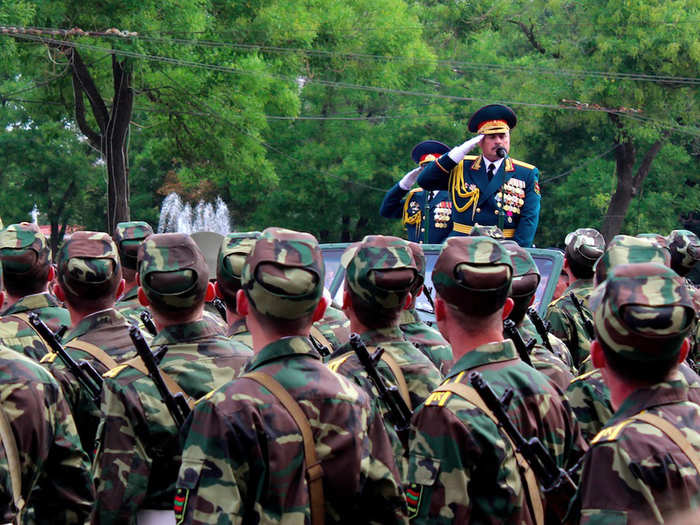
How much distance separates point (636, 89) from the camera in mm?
26281

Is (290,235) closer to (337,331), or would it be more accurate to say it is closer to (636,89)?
(337,331)

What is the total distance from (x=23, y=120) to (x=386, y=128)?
11.0 metres

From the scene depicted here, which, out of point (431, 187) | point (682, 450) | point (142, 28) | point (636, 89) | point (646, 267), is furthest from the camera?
point (636, 89)

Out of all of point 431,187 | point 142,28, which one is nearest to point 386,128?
point 142,28

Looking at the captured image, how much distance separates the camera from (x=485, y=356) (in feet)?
11.4

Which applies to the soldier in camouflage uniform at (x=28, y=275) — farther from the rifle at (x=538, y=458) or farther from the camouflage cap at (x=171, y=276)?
the rifle at (x=538, y=458)

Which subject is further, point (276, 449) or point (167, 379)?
point (167, 379)

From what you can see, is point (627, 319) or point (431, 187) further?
point (431, 187)

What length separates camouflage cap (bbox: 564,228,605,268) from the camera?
6680mm

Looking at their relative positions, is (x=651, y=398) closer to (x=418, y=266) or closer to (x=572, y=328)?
A: (x=418, y=266)

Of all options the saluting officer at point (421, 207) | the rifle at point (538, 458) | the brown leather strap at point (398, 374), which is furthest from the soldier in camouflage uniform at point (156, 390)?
the saluting officer at point (421, 207)

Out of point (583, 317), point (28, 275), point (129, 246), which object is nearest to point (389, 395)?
point (28, 275)

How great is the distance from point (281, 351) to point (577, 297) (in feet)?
11.7

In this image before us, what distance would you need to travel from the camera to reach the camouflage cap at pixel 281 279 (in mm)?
3238
